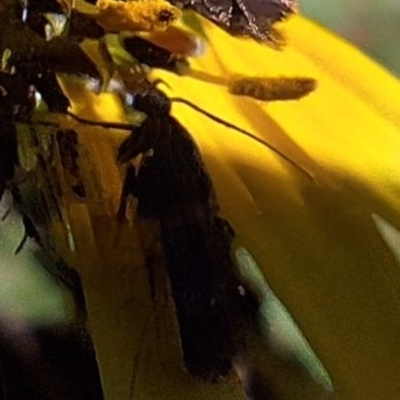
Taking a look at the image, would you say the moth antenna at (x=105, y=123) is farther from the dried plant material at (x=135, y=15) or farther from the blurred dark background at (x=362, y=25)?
the blurred dark background at (x=362, y=25)

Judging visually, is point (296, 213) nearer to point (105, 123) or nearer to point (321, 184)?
point (321, 184)

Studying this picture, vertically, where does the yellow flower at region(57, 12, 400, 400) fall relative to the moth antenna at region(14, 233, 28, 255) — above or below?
above

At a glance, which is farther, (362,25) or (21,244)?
(362,25)

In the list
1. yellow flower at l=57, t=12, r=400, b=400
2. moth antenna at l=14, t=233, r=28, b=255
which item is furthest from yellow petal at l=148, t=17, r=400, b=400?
moth antenna at l=14, t=233, r=28, b=255

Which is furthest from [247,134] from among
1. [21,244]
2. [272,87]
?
[21,244]

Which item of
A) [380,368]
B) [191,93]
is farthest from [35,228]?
[380,368]

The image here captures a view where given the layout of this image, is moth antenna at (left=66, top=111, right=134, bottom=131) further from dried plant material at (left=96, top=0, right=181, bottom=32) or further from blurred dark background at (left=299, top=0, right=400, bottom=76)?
blurred dark background at (left=299, top=0, right=400, bottom=76)

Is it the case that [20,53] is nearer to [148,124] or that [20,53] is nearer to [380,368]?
[148,124]
